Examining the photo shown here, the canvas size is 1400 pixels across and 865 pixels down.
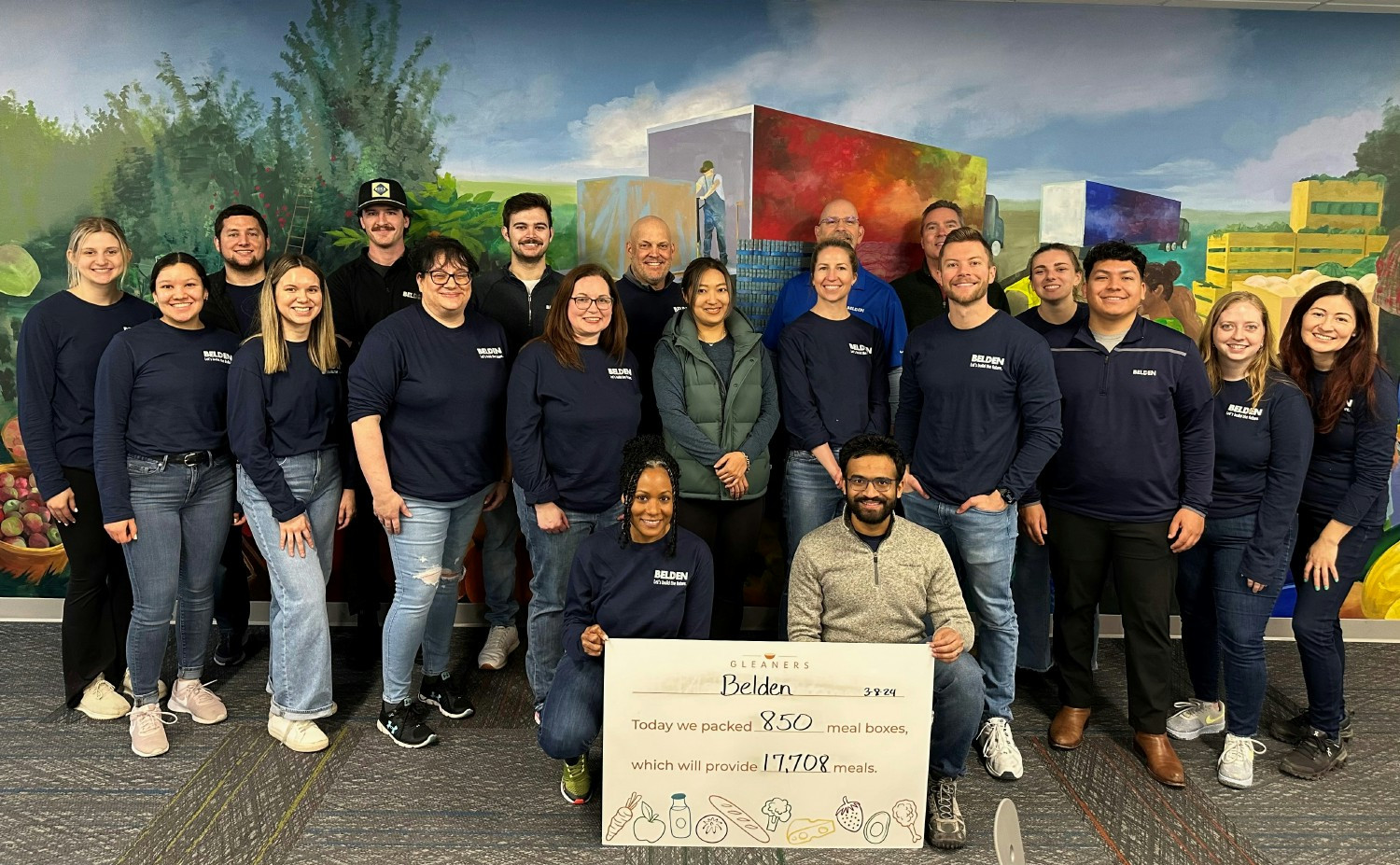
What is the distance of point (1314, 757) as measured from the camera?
3.05 meters

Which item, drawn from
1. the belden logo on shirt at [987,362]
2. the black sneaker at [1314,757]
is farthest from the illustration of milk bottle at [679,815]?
the black sneaker at [1314,757]

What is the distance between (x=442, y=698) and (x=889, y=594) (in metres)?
1.70

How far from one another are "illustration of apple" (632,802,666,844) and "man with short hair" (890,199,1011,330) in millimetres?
2158

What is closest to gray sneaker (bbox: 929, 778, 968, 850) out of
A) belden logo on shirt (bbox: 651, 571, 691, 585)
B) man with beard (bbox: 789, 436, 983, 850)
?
man with beard (bbox: 789, 436, 983, 850)

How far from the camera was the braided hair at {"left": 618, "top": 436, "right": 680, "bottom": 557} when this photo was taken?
2637 millimetres

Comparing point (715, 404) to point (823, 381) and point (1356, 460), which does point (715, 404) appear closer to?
point (823, 381)

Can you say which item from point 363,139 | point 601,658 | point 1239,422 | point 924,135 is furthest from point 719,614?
point 363,139

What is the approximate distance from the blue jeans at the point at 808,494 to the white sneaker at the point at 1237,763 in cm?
143

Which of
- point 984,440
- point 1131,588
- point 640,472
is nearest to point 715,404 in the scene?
point 640,472

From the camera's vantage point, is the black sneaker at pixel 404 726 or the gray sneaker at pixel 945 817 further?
the black sneaker at pixel 404 726

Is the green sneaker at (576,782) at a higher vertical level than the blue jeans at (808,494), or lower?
lower

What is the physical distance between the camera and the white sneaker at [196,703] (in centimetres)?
325

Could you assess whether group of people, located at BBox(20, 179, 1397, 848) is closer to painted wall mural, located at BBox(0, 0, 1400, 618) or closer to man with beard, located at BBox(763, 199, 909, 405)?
man with beard, located at BBox(763, 199, 909, 405)

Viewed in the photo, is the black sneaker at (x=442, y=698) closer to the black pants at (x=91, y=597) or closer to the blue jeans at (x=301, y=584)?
the blue jeans at (x=301, y=584)
